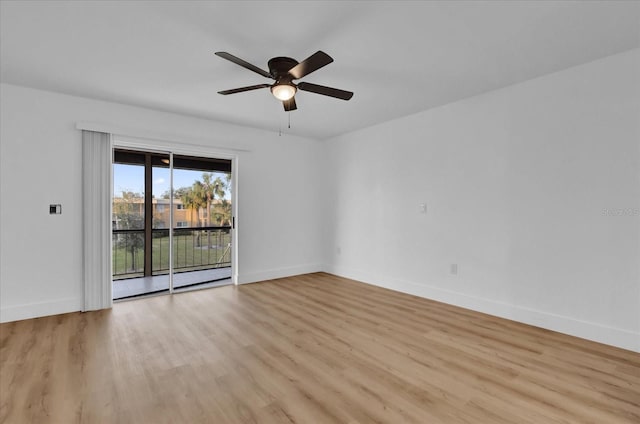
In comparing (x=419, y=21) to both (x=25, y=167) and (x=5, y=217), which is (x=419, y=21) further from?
(x=5, y=217)

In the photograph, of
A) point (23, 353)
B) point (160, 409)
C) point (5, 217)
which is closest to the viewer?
point (160, 409)

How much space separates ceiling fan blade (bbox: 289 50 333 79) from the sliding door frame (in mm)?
2672

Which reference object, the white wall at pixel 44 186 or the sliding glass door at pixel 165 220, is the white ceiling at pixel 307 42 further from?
the sliding glass door at pixel 165 220

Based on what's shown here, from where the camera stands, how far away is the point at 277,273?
5.53 meters

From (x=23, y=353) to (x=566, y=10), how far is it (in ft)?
16.8

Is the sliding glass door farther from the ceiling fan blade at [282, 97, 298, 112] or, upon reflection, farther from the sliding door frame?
the ceiling fan blade at [282, 97, 298, 112]

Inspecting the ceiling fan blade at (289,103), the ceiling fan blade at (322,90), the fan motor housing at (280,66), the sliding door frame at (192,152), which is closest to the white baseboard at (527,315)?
the sliding door frame at (192,152)

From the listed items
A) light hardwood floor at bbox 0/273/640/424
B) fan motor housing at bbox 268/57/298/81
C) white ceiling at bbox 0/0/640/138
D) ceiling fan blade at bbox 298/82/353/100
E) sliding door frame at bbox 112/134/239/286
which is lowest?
light hardwood floor at bbox 0/273/640/424

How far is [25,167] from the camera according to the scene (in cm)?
348

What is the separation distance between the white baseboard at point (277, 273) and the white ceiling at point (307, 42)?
2.92 m

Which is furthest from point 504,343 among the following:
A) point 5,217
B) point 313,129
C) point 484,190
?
point 5,217

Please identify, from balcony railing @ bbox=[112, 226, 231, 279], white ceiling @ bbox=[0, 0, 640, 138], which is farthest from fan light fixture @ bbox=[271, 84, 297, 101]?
balcony railing @ bbox=[112, 226, 231, 279]

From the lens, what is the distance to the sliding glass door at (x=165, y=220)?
17.1 feet

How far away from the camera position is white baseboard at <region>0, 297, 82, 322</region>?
11.1ft
